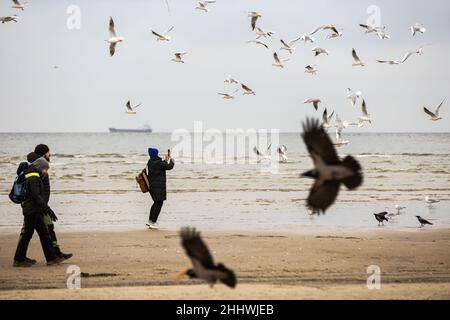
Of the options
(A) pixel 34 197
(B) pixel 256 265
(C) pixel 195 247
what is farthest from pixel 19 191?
(C) pixel 195 247

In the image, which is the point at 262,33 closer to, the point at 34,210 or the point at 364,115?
the point at 364,115

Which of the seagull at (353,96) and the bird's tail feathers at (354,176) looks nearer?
the bird's tail feathers at (354,176)

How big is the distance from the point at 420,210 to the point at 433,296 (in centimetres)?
1301

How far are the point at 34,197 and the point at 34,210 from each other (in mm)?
261

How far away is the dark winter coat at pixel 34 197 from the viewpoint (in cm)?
1260

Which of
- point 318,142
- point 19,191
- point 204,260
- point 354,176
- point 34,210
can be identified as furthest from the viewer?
point 19,191

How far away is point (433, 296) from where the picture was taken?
1012cm

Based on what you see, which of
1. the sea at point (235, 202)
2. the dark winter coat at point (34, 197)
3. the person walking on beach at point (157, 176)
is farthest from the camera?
the sea at point (235, 202)

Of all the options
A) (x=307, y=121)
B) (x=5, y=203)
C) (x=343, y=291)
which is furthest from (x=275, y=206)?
(x=307, y=121)

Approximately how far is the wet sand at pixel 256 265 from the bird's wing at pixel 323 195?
2.00 m

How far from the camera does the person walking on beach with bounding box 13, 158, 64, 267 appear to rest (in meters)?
12.7

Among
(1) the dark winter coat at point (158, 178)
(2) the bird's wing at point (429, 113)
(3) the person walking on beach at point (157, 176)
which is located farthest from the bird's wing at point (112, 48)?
(2) the bird's wing at point (429, 113)

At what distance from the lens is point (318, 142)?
847 centimetres

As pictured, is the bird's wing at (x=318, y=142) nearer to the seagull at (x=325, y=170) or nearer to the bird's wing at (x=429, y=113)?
the seagull at (x=325, y=170)
